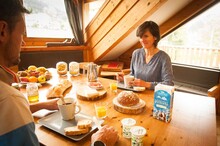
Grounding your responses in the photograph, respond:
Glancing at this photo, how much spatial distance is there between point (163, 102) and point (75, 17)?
9.90ft

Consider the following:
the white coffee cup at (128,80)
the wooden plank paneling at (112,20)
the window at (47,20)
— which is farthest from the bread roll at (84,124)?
the window at (47,20)

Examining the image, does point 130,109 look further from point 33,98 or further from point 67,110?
point 33,98

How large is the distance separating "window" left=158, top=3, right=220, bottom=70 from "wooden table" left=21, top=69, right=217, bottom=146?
7.34 ft

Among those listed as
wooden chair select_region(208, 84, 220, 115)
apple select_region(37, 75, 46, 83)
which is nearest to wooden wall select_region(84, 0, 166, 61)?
wooden chair select_region(208, 84, 220, 115)

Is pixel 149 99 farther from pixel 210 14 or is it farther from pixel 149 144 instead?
pixel 210 14

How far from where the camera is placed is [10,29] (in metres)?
0.65

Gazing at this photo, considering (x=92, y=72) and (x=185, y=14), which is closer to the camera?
(x=92, y=72)

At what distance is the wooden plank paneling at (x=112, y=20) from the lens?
2793mm

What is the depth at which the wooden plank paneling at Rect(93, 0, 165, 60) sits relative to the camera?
2513 millimetres

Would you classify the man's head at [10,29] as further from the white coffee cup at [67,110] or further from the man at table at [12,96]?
the white coffee cup at [67,110]

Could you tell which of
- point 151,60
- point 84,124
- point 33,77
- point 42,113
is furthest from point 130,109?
point 33,77

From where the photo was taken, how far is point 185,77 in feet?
10.8

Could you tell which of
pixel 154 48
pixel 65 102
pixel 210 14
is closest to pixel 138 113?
pixel 65 102

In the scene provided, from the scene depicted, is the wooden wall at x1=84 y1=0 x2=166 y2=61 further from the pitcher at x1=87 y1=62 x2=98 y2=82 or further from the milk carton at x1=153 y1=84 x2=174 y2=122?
the milk carton at x1=153 y1=84 x2=174 y2=122
